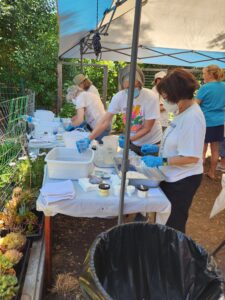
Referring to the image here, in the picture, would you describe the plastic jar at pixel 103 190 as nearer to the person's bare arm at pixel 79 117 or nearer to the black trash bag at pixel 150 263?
the black trash bag at pixel 150 263

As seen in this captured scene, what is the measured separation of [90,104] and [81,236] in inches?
61.4

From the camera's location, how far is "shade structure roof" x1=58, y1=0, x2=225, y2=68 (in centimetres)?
278

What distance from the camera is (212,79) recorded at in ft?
13.4

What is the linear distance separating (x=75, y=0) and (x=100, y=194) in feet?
6.13

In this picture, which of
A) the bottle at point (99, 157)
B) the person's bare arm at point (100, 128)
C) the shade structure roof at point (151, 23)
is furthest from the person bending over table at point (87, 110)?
the bottle at point (99, 157)

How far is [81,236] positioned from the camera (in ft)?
8.89

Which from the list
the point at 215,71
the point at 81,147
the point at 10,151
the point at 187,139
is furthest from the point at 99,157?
the point at 215,71

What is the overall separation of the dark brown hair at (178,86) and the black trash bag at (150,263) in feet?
2.79

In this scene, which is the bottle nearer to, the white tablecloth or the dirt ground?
the white tablecloth

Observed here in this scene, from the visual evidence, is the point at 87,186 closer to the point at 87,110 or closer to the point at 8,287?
the point at 8,287

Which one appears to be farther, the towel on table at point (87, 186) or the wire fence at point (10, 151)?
the wire fence at point (10, 151)

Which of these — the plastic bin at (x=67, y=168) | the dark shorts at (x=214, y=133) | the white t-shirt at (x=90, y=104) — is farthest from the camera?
the dark shorts at (x=214, y=133)

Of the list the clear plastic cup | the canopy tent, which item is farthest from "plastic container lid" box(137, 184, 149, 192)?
the canopy tent

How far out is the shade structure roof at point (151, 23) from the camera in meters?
2.78
